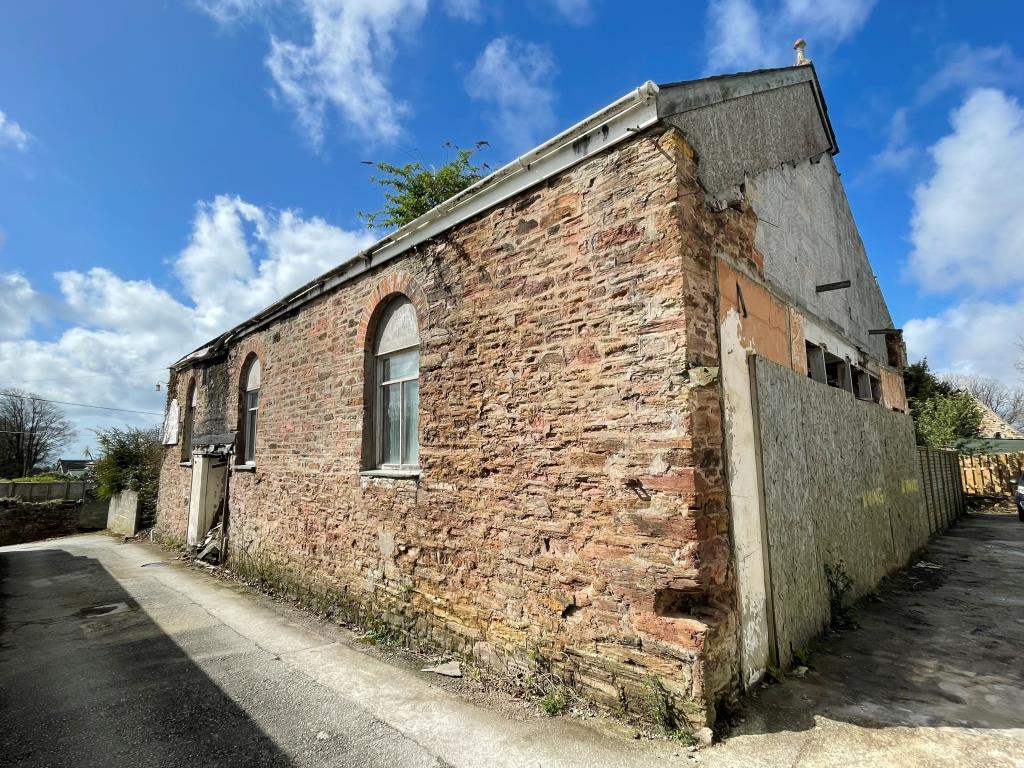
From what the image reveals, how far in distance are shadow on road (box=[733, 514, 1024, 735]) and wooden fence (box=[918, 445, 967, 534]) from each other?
3685 millimetres

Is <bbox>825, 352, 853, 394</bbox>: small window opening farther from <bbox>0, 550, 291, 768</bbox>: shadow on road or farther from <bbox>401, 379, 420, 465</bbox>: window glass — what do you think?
<bbox>0, 550, 291, 768</bbox>: shadow on road

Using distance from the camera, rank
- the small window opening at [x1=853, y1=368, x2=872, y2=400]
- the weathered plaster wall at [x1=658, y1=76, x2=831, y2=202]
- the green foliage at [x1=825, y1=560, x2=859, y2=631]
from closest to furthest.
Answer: the weathered plaster wall at [x1=658, y1=76, x2=831, y2=202] → the green foliage at [x1=825, y1=560, x2=859, y2=631] → the small window opening at [x1=853, y1=368, x2=872, y2=400]

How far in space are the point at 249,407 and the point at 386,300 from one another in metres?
5.43

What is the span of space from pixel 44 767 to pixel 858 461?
826cm

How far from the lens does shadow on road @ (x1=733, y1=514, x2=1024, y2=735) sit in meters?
3.47

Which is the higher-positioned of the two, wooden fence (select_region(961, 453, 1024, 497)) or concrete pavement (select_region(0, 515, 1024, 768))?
wooden fence (select_region(961, 453, 1024, 497))

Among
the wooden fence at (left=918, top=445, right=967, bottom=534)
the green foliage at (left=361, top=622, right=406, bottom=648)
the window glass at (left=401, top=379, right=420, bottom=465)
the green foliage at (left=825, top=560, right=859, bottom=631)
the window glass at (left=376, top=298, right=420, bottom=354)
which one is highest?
the window glass at (left=376, top=298, right=420, bottom=354)

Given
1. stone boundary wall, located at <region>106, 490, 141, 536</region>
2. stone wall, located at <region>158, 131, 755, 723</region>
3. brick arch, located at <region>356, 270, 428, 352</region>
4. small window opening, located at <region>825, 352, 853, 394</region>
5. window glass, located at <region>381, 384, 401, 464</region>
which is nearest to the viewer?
stone wall, located at <region>158, 131, 755, 723</region>

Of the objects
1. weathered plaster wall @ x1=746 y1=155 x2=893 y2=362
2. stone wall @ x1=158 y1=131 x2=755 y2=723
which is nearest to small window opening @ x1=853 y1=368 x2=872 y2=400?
weathered plaster wall @ x1=746 y1=155 x2=893 y2=362

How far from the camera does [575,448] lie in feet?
13.5

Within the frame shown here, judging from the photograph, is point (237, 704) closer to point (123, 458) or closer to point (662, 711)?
point (662, 711)

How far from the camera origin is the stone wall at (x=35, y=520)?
18.7 m

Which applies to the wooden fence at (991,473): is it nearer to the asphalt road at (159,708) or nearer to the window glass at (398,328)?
the window glass at (398,328)

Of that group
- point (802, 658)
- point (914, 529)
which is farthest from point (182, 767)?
point (914, 529)
